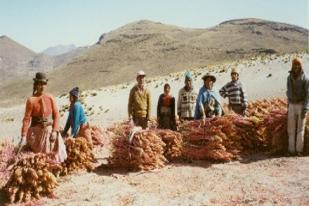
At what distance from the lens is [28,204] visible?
7352 millimetres

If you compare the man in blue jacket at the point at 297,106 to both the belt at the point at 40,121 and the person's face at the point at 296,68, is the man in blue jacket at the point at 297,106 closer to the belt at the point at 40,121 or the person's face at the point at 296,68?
the person's face at the point at 296,68

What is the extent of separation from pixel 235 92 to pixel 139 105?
2062 mm

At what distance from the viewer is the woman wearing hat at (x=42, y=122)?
7.89 meters

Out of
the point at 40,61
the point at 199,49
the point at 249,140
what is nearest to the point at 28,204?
the point at 249,140

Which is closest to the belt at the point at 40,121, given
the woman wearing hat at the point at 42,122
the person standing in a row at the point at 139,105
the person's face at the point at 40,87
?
the woman wearing hat at the point at 42,122

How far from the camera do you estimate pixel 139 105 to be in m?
10.0

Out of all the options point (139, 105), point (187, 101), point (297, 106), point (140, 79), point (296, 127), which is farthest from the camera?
point (187, 101)

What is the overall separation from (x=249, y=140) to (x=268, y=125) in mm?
476

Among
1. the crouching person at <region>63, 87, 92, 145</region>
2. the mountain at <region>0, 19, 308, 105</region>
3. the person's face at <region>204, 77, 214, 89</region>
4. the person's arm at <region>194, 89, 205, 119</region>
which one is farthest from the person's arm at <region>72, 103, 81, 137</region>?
the mountain at <region>0, 19, 308, 105</region>

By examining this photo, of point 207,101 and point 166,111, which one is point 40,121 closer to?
point 166,111

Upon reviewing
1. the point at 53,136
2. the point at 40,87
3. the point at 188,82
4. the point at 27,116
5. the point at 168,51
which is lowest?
the point at 53,136

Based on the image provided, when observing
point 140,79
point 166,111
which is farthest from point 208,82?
point 140,79

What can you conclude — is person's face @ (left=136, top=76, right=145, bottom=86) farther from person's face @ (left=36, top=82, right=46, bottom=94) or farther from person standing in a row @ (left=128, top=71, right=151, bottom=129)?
person's face @ (left=36, top=82, right=46, bottom=94)

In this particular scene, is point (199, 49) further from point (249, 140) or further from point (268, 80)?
point (249, 140)
